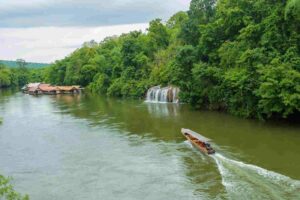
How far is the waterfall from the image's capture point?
48431 millimetres

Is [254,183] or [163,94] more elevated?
[163,94]

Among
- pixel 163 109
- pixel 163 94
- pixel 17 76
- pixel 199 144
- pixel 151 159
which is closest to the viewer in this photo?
pixel 151 159

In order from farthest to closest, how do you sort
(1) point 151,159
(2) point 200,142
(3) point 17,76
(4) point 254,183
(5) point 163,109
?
(3) point 17,76 → (5) point 163,109 → (2) point 200,142 → (1) point 151,159 → (4) point 254,183

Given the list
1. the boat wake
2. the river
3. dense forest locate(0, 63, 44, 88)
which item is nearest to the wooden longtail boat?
the river

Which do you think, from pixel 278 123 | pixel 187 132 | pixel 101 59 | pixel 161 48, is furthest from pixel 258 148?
pixel 101 59

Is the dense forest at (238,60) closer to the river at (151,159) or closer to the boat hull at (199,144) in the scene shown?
the river at (151,159)

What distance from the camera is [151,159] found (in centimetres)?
2259

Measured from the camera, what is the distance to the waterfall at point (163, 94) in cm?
4843

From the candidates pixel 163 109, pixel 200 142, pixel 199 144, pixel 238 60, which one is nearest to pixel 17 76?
pixel 163 109

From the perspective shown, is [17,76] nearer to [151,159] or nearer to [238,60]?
[238,60]

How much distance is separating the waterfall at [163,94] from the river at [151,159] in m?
11.1

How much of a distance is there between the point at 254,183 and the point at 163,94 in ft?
109

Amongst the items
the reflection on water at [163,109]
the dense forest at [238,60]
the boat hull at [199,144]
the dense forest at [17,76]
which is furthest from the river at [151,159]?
the dense forest at [17,76]

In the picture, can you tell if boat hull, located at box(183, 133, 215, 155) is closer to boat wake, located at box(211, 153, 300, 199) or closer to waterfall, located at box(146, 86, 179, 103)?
boat wake, located at box(211, 153, 300, 199)
